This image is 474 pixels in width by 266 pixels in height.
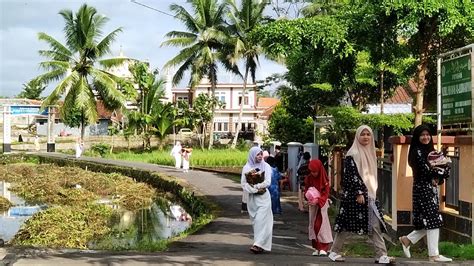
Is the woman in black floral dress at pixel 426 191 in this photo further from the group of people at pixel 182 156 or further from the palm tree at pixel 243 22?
the palm tree at pixel 243 22

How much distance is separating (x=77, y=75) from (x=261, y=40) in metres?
30.4

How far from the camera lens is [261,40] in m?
10.5

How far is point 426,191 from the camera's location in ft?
24.2

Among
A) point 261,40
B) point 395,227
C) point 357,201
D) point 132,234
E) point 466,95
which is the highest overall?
point 261,40

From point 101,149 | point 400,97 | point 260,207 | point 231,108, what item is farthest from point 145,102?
point 260,207

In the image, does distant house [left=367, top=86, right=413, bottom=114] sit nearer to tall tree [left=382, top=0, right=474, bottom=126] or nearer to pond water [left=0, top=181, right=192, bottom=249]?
pond water [left=0, top=181, right=192, bottom=249]

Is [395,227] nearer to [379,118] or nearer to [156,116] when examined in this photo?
[379,118]

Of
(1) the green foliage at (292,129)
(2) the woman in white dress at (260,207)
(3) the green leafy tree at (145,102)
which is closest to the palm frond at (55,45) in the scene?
(3) the green leafy tree at (145,102)

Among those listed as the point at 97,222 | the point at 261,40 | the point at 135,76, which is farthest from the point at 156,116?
the point at 261,40

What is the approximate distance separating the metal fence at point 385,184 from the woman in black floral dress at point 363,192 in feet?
8.67

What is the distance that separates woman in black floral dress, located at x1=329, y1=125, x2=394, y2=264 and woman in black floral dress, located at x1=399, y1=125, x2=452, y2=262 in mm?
516

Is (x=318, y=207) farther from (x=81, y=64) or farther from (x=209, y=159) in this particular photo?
(x=81, y=64)

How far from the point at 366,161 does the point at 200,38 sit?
36049mm

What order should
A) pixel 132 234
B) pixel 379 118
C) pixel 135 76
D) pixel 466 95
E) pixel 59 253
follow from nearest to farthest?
pixel 59 253 < pixel 466 95 < pixel 132 234 < pixel 379 118 < pixel 135 76
